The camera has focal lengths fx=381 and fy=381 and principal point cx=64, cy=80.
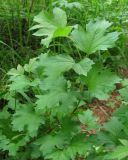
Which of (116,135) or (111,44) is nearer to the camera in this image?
(111,44)

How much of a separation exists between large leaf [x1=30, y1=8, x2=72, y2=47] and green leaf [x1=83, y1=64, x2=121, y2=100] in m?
0.20

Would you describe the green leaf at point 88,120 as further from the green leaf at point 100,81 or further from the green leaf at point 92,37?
the green leaf at point 92,37

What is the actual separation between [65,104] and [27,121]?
0.26m

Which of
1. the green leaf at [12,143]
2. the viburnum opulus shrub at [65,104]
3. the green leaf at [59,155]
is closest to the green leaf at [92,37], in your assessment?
the viburnum opulus shrub at [65,104]

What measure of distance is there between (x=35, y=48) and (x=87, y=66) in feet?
5.22

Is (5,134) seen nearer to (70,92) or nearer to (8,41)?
(70,92)

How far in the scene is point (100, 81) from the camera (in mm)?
1464

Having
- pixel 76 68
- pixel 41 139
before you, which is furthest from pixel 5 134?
pixel 76 68

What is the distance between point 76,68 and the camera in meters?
1.39

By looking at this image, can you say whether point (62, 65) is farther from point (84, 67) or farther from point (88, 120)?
point (88, 120)

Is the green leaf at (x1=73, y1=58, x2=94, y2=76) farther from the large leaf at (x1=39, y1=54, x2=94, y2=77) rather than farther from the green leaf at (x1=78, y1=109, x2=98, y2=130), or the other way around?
the green leaf at (x1=78, y1=109, x2=98, y2=130)

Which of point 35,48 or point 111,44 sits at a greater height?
point 111,44

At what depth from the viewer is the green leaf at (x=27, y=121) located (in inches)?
64.6

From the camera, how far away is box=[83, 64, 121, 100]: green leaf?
1442mm
